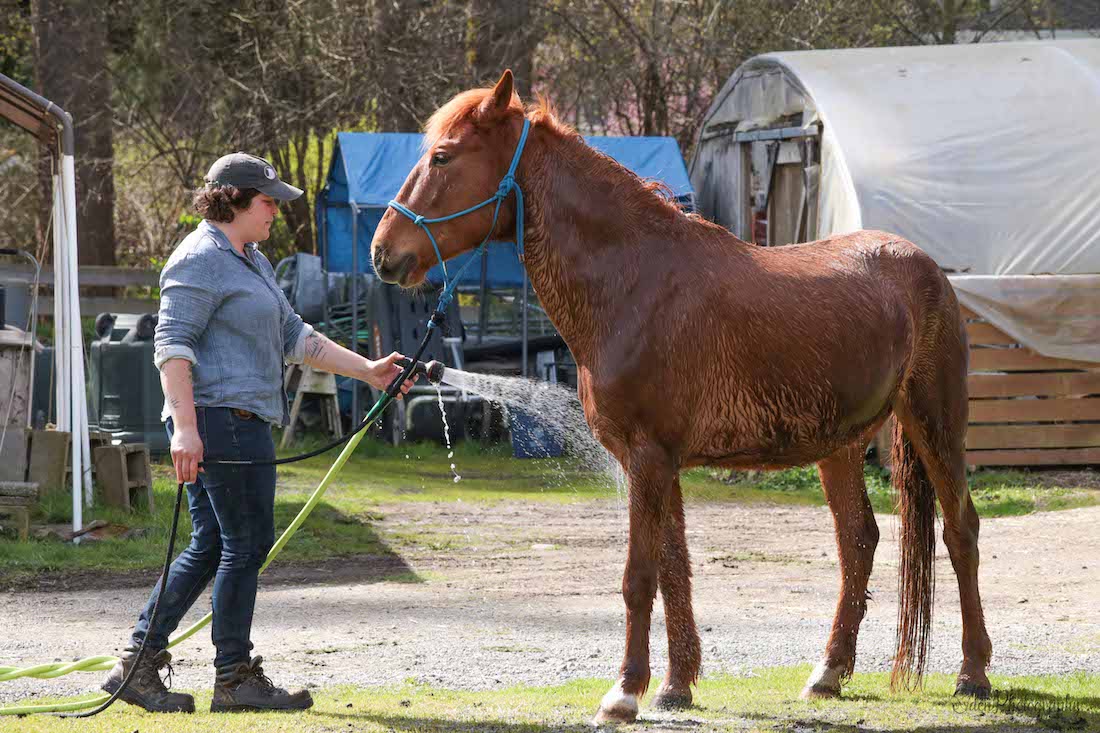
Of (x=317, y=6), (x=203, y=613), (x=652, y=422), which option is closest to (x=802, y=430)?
(x=652, y=422)

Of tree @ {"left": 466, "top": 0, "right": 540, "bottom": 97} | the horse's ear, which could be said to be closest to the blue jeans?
the horse's ear

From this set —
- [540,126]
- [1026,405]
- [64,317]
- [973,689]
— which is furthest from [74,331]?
[1026,405]

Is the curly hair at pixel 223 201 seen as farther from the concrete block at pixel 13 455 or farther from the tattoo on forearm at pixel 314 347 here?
the concrete block at pixel 13 455

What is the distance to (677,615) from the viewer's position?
4730 millimetres

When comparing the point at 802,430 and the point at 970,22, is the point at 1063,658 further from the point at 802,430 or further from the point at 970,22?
the point at 970,22

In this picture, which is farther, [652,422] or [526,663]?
[526,663]

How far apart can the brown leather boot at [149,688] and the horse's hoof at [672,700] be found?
1.65m

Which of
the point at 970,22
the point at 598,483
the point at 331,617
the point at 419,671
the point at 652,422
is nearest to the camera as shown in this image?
the point at 652,422

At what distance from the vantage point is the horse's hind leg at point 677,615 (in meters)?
4.72

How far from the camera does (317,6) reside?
17.2 m

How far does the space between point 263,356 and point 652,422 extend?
1.36 m

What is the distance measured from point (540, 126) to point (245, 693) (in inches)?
88.4

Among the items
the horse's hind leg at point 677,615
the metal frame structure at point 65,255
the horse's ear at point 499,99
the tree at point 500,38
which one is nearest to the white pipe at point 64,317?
the metal frame structure at point 65,255

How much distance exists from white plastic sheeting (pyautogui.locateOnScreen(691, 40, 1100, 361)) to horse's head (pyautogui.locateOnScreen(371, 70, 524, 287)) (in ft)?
26.3
